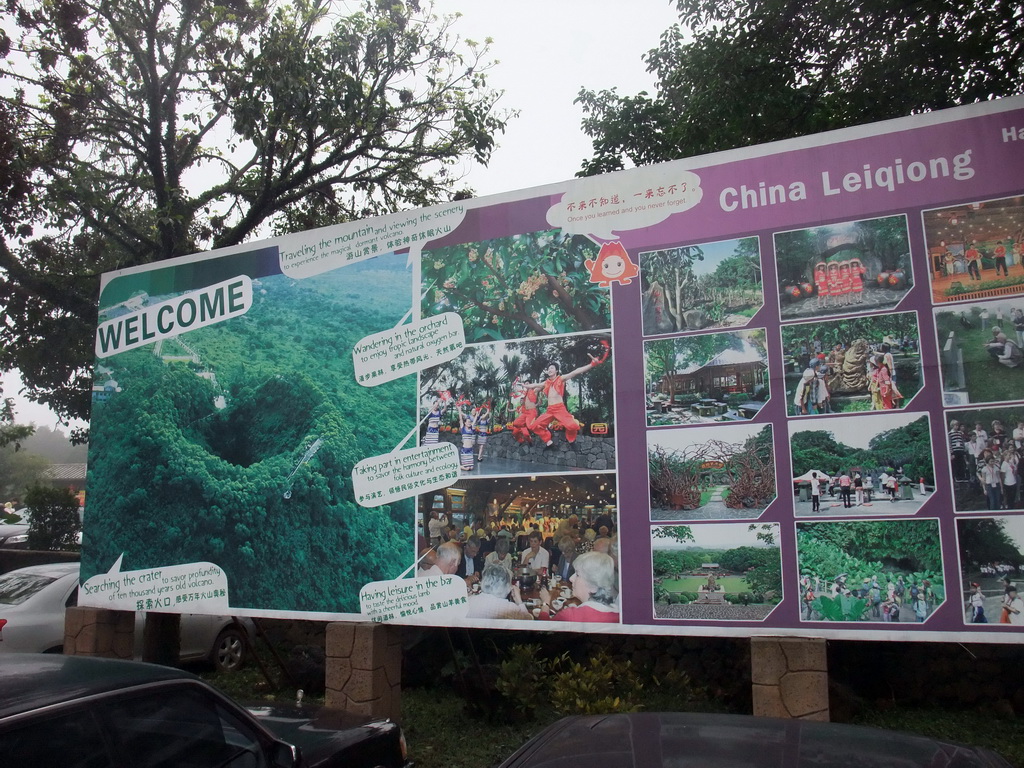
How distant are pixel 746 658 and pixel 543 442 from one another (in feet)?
9.81

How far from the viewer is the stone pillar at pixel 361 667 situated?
5.33 m

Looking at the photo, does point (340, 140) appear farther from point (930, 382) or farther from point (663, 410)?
point (930, 382)

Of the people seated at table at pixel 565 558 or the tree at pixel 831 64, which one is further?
the tree at pixel 831 64

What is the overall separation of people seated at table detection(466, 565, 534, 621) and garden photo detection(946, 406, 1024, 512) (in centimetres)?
251

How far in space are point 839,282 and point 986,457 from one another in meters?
1.18

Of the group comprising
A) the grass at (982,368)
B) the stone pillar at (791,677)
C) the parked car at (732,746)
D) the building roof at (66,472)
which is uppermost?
the building roof at (66,472)

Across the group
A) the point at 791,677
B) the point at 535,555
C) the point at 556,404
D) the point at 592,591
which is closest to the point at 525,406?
the point at 556,404

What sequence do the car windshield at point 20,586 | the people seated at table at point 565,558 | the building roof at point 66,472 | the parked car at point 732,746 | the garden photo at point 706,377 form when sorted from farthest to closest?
the building roof at point 66,472, the car windshield at point 20,586, the people seated at table at point 565,558, the garden photo at point 706,377, the parked car at point 732,746

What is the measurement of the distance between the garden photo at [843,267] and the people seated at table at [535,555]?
1.99 m

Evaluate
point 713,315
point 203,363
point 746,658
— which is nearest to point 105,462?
point 203,363

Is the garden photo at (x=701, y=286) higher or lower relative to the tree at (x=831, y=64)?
lower
